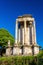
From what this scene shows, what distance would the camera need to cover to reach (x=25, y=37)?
40219 mm

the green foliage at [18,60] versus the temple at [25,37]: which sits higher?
the temple at [25,37]

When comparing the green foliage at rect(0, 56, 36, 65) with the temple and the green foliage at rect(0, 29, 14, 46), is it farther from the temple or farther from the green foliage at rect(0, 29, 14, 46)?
the green foliage at rect(0, 29, 14, 46)

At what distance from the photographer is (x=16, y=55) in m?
37.2

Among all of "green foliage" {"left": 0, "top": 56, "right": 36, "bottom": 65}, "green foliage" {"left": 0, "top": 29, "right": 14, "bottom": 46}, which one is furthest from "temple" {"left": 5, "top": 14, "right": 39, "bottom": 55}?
"green foliage" {"left": 0, "top": 29, "right": 14, "bottom": 46}

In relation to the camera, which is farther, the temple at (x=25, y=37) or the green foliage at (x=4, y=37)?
the green foliage at (x=4, y=37)

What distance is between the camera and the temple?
3772 centimetres

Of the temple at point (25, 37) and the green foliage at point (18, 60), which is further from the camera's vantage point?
the temple at point (25, 37)

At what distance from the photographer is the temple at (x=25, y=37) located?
124 ft

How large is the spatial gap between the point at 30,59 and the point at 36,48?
379cm

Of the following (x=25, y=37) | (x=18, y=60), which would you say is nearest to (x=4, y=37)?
(x=25, y=37)

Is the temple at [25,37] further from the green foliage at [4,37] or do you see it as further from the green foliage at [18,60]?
the green foliage at [4,37]

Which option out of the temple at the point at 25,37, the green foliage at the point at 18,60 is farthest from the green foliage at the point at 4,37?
the green foliage at the point at 18,60

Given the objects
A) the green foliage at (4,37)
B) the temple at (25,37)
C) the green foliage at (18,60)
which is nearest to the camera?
the green foliage at (18,60)

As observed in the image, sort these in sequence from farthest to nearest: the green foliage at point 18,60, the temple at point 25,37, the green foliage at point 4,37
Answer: the green foliage at point 4,37
the temple at point 25,37
the green foliage at point 18,60
